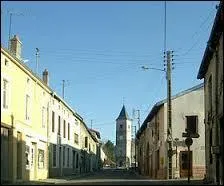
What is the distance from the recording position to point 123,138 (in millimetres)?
183000

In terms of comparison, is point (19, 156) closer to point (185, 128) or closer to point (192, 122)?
point (185, 128)

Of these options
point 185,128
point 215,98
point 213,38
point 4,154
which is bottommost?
point 4,154

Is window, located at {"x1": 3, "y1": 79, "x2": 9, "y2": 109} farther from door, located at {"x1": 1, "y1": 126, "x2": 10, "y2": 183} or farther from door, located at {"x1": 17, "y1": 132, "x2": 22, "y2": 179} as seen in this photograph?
door, located at {"x1": 17, "y1": 132, "x2": 22, "y2": 179}

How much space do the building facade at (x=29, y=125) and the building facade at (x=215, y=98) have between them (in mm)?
11121

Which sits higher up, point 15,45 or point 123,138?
point 15,45

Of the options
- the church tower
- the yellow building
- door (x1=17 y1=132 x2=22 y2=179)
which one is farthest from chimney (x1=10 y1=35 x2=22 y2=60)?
the church tower

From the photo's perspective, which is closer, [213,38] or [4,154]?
[213,38]

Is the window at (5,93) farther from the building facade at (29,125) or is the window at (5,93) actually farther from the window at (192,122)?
the window at (192,122)

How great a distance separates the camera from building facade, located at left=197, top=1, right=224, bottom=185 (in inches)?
1123

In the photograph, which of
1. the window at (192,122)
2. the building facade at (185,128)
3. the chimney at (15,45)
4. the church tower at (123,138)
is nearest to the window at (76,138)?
the building facade at (185,128)

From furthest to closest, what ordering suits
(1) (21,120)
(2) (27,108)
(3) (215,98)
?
(2) (27,108) < (1) (21,120) < (3) (215,98)

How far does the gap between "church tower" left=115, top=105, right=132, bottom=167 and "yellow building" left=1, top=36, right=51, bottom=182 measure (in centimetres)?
13726

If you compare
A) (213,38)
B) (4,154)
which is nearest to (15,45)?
(4,154)

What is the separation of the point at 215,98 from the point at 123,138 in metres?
152
